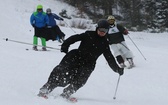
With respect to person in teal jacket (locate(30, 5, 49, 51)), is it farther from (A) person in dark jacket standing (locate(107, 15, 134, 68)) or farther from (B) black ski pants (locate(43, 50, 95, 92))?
(B) black ski pants (locate(43, 50, 95, 92))

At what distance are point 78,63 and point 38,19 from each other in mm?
6595

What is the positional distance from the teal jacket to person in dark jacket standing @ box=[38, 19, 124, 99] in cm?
648

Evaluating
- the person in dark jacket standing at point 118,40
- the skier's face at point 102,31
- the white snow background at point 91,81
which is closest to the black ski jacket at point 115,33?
the person in dark jacket standing at point 118,40

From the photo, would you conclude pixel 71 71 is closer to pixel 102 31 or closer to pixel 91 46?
pixel 91 46

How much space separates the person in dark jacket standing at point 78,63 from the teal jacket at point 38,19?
648 centimetres

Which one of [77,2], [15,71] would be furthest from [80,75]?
[77,2]

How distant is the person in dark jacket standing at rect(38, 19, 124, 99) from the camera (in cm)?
556

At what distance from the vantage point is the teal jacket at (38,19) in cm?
1195

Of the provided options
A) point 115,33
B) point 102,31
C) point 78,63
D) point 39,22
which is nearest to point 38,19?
point 39,22

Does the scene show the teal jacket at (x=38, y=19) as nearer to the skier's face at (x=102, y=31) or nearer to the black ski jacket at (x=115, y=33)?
the black ski jacket at (x=115, y=33)

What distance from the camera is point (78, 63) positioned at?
573 cm

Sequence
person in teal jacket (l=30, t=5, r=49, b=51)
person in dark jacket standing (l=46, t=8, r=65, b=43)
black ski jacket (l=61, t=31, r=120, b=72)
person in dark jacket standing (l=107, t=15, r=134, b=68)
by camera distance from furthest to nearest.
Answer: person in dark jacket standing (l=46, t=8, r=65, b=43)
person in teal jacket (l=30, t=5, r=49, b=51)
person in dark jacket standing (l=107, t=15, r=134, b=68)
black ski jacket (l=61, t=31, r=120, b=72)

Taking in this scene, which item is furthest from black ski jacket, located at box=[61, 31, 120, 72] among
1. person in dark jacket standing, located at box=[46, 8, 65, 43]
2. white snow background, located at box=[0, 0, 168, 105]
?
person in dark jacket standing, located at box=[46, 8, 65, 43]

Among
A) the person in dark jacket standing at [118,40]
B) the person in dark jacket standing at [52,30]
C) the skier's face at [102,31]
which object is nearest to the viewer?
the skier's face at [102,31]
